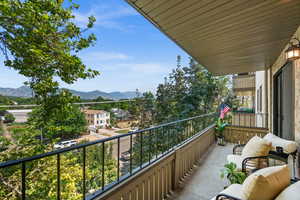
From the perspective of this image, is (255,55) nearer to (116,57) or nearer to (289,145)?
(289,145)

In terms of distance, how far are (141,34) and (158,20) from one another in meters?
10.5

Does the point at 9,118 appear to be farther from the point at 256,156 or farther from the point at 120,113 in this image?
the point at 256,156

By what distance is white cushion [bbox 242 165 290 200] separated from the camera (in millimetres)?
1126

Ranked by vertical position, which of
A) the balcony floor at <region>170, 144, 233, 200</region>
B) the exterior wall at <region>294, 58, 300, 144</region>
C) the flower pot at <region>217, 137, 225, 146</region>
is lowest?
the balcony floor at <region>170, 144, 233, 200</region>

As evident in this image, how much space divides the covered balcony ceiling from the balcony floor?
2.54 m

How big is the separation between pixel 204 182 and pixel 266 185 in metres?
1.87

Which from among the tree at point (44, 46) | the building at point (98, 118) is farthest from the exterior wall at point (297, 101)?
the building at point (98, 118)

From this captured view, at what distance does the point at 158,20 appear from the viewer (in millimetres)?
1982

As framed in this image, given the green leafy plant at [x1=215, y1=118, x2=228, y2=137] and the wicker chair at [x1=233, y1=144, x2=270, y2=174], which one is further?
the green leafy plant at [x1=215, y1=118, x2=228, y2=137]

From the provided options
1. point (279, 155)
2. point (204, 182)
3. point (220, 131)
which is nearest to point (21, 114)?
point (204, 182)

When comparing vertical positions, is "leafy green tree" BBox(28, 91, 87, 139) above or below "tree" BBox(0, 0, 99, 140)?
below

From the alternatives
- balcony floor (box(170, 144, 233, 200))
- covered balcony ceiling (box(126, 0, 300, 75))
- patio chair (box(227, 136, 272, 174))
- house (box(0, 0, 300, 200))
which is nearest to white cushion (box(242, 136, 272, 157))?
patio chair (box(227, 136, 272, 174))

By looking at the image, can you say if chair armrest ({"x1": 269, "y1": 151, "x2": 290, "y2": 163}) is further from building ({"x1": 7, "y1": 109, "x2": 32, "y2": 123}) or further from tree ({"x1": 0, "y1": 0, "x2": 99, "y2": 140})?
building ({"x1": 7, "y1": 109, "x2": 32, "y2": 123})

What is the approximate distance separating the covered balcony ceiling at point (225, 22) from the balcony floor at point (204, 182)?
2.54 meters
